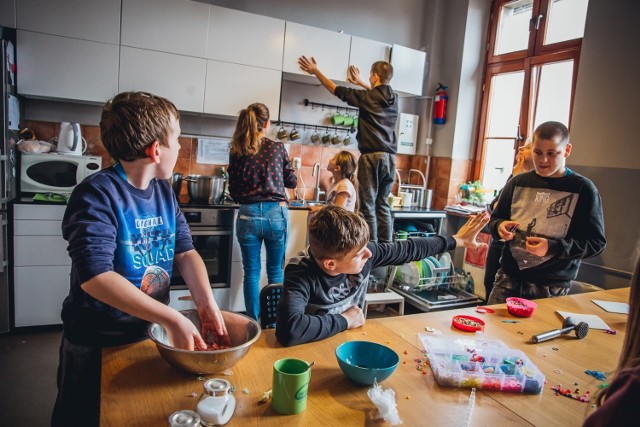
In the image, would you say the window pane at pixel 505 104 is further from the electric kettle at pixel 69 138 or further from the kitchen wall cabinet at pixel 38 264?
the kitchen wall cabinet at pixel 38 264

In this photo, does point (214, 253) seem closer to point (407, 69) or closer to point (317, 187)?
point (317, 187)

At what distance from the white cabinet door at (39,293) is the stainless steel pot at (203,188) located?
942 millimetres

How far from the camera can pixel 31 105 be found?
3.11m

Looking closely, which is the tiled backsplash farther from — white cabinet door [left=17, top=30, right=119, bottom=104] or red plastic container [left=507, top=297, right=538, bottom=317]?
red plastic container [left=507, top=297, right=538, bottom=317]

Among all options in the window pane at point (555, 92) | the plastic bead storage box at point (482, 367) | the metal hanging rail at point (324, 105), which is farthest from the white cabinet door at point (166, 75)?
the window pane at point (555, 92)

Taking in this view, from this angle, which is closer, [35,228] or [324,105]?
[35,228]

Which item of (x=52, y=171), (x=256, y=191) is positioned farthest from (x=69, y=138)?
(x=256, y=191)

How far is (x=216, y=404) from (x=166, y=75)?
2.84 metres

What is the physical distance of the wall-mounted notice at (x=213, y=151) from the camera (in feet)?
11.9

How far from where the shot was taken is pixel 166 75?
3.15 meters

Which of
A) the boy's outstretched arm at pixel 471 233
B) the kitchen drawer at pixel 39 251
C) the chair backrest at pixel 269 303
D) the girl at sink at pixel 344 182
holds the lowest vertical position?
the kitchen drawer at pixel 39 251

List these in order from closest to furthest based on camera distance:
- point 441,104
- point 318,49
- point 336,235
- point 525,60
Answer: point 336,235, point 318,49, point 525,60, point 441,104

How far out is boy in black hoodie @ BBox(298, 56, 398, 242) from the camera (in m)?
3.21

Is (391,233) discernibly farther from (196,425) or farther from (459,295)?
(196,425)
